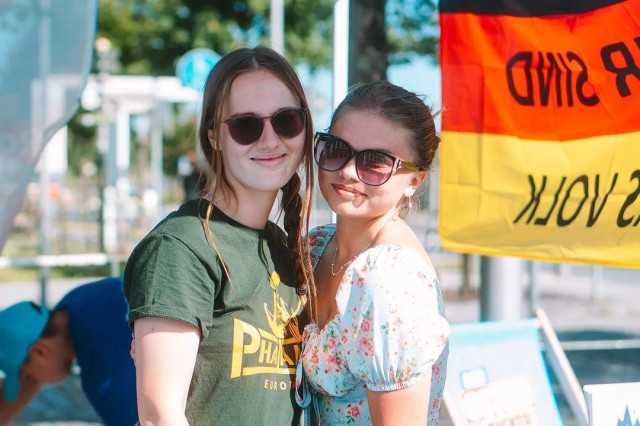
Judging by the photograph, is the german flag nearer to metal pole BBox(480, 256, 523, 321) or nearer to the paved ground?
metal pole BBox(480, 256, 523, 321)

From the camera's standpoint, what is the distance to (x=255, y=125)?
2.09 meters

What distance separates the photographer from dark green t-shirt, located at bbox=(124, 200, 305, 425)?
1.88 metres

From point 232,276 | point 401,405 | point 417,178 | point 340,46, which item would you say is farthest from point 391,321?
point 340,46

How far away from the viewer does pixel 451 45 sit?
11.4 ft

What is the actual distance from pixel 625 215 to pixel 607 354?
5643 mm

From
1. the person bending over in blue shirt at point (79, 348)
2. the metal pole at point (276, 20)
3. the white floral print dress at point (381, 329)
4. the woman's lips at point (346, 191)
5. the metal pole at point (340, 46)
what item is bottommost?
the person bending over in blue shirt at point (79, 348)

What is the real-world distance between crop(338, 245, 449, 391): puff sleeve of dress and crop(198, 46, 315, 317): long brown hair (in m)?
0.28

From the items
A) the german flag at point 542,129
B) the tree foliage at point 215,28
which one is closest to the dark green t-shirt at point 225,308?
the german flag at point 542,129

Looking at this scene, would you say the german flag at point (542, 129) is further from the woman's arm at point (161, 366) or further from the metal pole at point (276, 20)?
the metal pole at point (276, 20)

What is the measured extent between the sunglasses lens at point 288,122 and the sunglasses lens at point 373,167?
A: 0.17 meters

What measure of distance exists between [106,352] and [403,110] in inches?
58.3

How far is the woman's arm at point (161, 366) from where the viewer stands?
185cm

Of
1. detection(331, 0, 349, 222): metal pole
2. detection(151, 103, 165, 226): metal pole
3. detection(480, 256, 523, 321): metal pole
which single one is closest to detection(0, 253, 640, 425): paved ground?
detection(480, 256, 523, 321): metal pole

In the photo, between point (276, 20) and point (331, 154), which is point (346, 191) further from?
point (276, 20)
